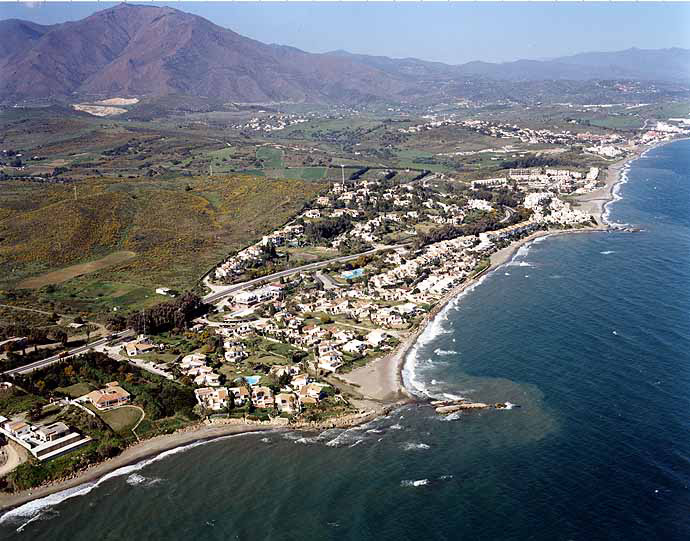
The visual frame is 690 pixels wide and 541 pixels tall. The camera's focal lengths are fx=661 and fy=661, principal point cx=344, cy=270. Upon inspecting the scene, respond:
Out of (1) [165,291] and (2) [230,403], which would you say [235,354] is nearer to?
(2) [230,403]

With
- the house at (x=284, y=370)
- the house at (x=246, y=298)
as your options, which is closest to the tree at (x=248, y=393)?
the house at (x=284, y=370)

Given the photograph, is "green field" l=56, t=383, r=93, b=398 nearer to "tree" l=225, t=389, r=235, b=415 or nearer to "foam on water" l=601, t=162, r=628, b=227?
"tree" l=225, t=389, r=235, b=415

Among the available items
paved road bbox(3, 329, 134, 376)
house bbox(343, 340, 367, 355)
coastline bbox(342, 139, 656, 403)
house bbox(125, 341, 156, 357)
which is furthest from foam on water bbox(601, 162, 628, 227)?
paved road bbox(3, 329, 134, 376)

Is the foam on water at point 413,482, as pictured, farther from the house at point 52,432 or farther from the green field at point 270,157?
the green field at point 270,157

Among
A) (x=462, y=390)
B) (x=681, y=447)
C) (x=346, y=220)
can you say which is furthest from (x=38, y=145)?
(x=681, y=447)

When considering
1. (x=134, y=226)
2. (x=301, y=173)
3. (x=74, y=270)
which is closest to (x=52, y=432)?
(x=74, y=270)

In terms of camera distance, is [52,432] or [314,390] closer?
[52,432]
